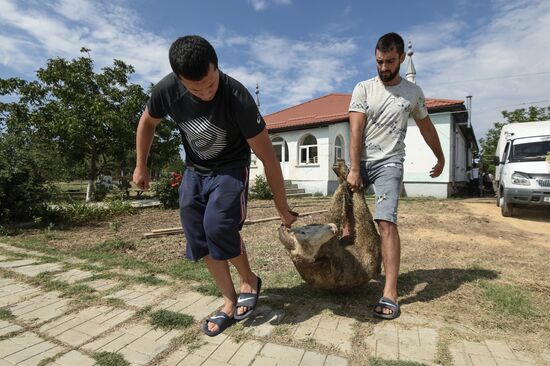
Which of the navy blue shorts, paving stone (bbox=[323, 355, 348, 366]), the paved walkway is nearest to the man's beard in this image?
the navy blue shorts

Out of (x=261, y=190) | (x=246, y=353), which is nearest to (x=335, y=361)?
(x=246, y=353)

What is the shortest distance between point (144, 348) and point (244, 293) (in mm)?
723

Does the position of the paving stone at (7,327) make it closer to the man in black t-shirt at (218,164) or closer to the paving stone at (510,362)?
the man in black t-shirt at (218,164)

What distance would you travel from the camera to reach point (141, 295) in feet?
9.49

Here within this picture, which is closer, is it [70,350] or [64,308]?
[70,350]

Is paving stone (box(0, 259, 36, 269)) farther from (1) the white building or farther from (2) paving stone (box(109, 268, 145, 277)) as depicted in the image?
(1) the white building

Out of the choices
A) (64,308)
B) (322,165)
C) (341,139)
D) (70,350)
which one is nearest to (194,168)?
(70,350)

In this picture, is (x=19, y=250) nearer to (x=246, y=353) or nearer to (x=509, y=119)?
(x=246, y=353)

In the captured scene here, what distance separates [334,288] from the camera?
2.64 m

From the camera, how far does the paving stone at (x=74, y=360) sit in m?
1.88

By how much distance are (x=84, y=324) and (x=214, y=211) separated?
48.6 inches

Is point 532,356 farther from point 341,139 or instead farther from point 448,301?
point 341,139

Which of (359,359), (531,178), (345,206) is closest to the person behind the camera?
(359,359)

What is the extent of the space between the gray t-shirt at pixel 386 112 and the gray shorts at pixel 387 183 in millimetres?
54
